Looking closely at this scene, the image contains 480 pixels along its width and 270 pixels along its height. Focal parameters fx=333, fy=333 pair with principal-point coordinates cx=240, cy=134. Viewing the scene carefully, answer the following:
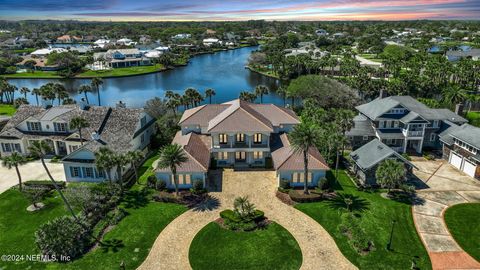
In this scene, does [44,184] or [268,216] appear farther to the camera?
[44,184]

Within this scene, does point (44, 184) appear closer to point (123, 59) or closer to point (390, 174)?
point (390, 174)

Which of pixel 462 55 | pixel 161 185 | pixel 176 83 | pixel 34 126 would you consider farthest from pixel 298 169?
pixel 462 55

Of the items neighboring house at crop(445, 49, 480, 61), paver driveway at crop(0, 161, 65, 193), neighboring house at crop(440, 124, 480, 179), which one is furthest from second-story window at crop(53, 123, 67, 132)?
neighboring house at crop(445, 49, 480, 61)

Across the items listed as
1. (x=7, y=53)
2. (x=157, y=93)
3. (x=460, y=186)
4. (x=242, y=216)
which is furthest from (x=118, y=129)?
(x=7, y=53)

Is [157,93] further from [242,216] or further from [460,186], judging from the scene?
[460,186]

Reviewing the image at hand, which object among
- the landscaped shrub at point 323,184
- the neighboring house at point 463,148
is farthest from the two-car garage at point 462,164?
the landscaped shrub at point 323,184

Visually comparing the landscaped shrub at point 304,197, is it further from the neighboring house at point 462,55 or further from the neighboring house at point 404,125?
the neighboring house at point 462,55
